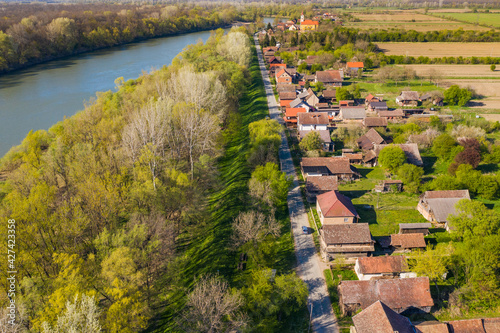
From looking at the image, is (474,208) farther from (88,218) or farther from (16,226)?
(16,226)

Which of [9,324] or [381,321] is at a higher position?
[9,324]

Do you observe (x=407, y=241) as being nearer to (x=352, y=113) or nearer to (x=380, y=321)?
(x=380, y=321)

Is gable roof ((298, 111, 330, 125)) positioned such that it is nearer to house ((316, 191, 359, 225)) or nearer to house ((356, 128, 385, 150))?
house ((356, 128, 385, 150))

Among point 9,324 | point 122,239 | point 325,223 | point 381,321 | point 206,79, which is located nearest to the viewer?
point 9,324

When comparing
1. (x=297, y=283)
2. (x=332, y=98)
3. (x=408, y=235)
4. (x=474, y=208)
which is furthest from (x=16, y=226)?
(x=332, y=98)

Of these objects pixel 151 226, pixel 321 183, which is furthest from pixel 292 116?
pixel 151 226

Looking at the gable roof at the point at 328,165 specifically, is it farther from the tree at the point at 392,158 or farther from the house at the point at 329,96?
the house at the point at 329,96

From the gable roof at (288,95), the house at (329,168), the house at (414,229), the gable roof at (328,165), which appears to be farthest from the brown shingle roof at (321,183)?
the gable roof at (288,95)
